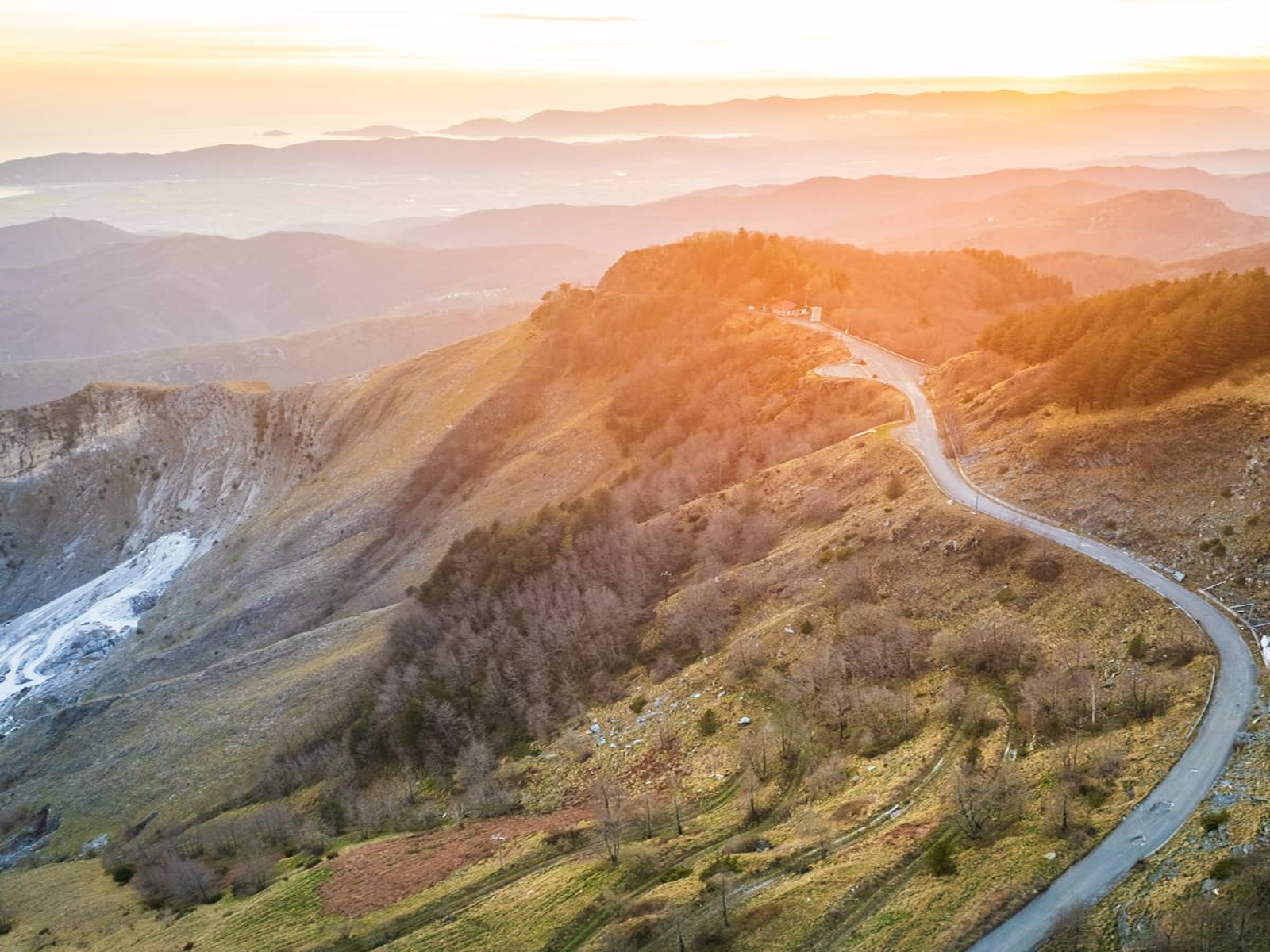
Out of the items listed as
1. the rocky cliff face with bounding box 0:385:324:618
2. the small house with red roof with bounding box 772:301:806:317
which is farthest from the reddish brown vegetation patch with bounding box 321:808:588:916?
the rocky cliff face with bounding box 0:385:324:618

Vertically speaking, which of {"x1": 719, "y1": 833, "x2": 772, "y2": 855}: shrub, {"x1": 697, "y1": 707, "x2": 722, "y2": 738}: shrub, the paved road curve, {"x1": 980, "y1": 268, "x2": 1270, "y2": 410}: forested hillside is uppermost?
{"x1": 980, "y1": 268, "x2": 1270, "y2": 410}: forested hillside

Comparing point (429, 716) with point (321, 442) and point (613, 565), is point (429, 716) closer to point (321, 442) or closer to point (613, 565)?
Result: point (613, 565)

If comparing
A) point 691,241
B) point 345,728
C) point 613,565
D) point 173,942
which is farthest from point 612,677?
point 691,241

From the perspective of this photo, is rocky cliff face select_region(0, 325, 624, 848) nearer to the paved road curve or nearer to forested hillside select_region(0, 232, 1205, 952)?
forested hillside select_region(0, 232, 1205, 952)

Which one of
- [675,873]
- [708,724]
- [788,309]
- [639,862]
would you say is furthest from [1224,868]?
[788,309]

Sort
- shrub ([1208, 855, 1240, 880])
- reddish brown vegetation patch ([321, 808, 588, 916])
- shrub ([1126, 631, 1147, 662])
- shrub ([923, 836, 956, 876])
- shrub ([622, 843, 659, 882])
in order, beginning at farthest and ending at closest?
reddish brown vegetation patch ([321, 808, 588, 916])
shrub ([1126, 631, 1147, 662])
shrub ([622, 843, 659, 882])
shrub ([923, 836, 956, 876])
shrub ([1208, 855, 1240, 880])

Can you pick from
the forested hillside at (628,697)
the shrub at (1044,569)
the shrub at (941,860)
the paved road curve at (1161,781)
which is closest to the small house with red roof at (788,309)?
the forested hillside at (628,697)
